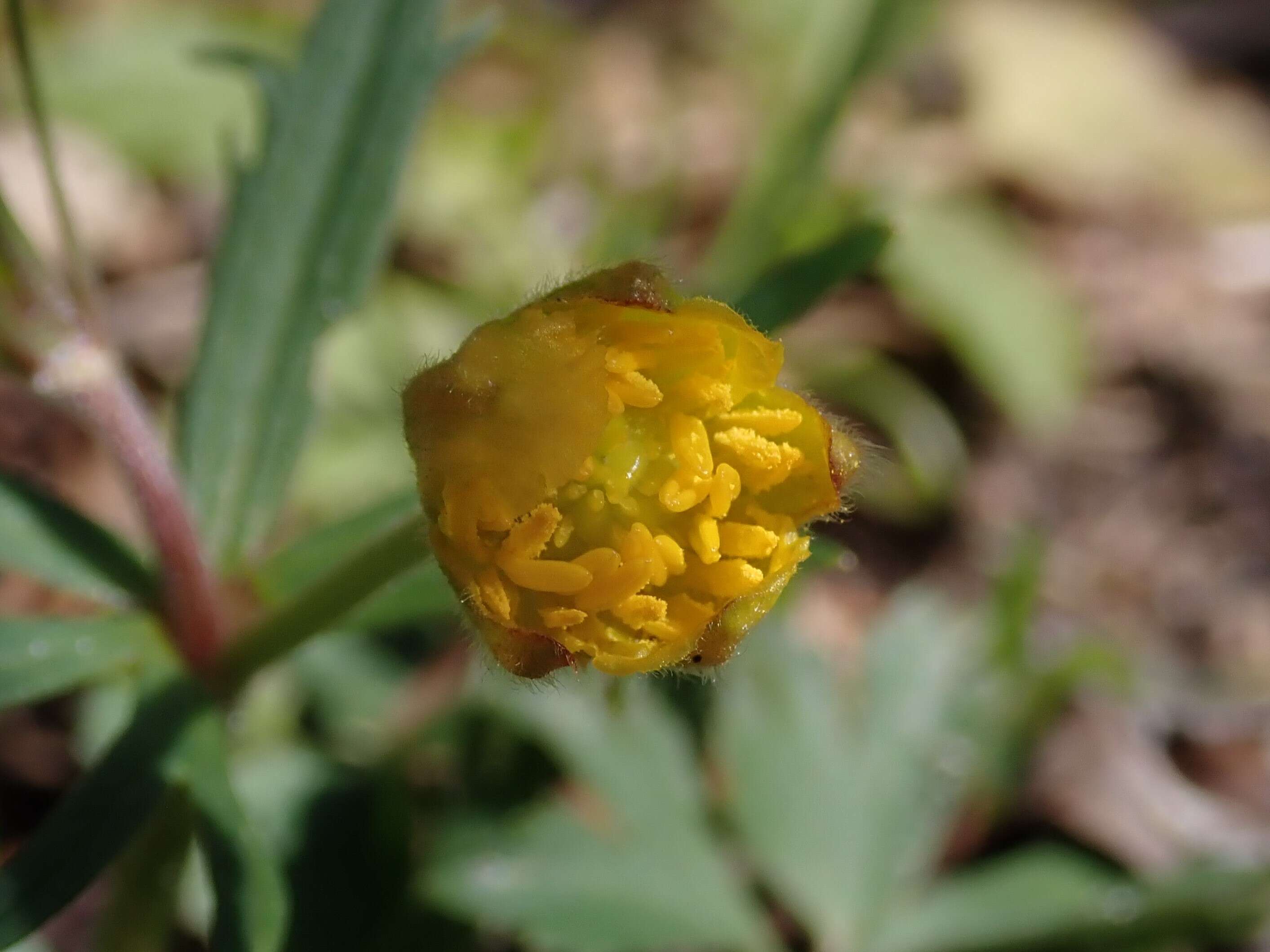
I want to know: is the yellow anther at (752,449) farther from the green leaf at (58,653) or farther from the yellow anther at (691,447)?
the green leaf at (58,653)

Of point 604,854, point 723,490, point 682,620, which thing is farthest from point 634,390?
point 604,854

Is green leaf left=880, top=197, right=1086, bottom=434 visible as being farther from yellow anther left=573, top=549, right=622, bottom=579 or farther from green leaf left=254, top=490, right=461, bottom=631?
yellow anther left=573, top=549, right=622, bottom=579

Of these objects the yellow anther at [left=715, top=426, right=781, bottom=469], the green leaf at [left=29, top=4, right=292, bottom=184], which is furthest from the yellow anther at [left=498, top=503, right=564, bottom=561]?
the green leaf at [left=29, top=4, right=292, bottom=184]

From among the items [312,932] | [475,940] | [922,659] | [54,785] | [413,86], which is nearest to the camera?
[413,86]

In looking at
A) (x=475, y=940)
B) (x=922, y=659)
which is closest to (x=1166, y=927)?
(x=922, y=659)

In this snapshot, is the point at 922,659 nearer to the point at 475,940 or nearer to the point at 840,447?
the point at 475,940

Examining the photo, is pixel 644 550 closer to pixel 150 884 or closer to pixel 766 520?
pixel 766 520
